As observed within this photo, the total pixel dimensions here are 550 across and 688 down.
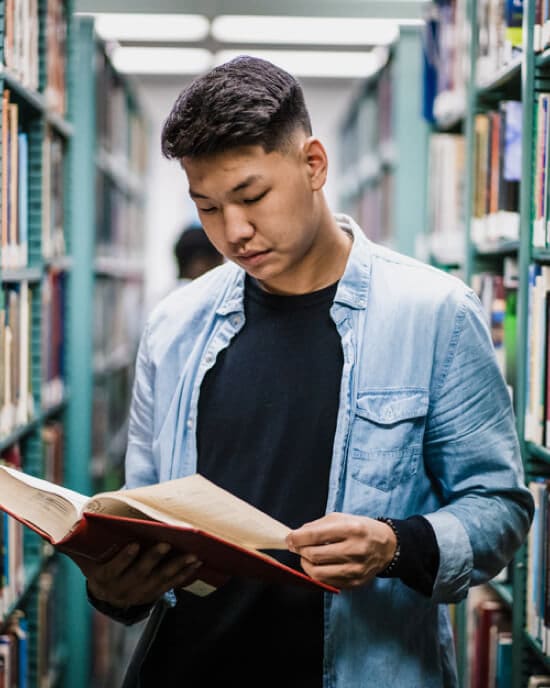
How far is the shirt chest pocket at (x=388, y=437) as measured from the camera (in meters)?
1.21

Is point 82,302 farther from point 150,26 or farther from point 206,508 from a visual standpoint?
point 206,508

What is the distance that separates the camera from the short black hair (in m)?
1.16

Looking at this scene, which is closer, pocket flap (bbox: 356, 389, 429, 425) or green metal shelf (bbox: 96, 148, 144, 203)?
pocket flap (bbox: 356, 389, 429, 425)

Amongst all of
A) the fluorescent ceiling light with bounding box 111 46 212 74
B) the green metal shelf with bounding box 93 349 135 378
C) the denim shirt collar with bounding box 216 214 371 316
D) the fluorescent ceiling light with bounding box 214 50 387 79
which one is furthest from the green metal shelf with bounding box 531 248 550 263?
the fluorescent ceiling light with bounding box 111 46 212 74

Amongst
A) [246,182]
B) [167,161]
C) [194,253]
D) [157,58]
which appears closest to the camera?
[246,182]

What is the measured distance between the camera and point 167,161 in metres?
2.76

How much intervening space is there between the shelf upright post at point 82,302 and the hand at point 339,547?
6.87 ft

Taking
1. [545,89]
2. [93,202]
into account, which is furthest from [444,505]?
[93,202]

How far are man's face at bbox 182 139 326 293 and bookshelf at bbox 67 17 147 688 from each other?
178 cm

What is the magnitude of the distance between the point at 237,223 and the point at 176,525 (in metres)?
0.45

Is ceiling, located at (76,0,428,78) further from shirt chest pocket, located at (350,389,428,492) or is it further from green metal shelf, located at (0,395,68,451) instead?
shirt chest pocket, located at (350,389,428,492)

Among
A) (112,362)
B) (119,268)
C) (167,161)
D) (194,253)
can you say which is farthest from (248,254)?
(119,268)

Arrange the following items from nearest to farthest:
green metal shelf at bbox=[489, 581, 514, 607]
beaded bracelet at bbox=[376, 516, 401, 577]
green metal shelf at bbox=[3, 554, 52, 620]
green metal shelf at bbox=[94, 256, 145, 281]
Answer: beaded bracelet at bbox=[376, 516, 401, 577], green metal shelf at bbox=[489, 581, 514, 607], green metal shelf at bbox=[3, 554, 52, 620], green metal shelf at bbox=[94, 256, 145, 281]

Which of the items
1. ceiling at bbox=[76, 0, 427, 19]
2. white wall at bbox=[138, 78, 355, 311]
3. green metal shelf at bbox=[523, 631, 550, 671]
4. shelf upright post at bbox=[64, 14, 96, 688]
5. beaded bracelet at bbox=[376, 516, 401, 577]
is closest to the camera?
beaded bracelet at bbox=[376, 516, 401, 577]
